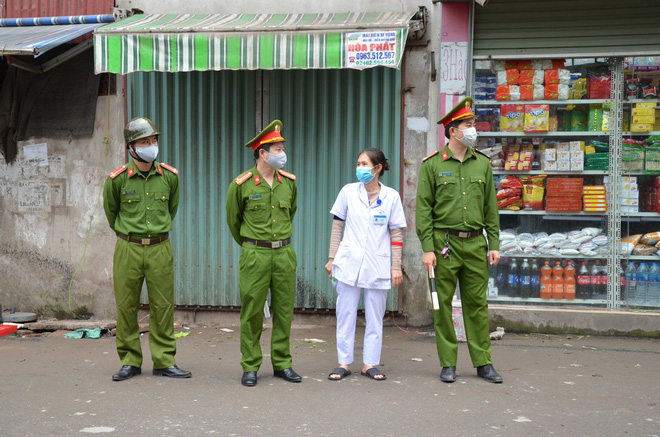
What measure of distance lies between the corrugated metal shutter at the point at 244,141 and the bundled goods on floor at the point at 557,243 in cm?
144

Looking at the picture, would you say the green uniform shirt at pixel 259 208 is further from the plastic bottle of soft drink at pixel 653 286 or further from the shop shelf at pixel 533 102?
the plastic bottle of soft drink at pixel 653 286

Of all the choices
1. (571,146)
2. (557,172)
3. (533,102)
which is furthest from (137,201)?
(571,146)

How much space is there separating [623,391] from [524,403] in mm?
925

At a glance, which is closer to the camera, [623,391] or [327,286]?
[623,391]

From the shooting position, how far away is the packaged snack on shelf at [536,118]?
7613 millimetres

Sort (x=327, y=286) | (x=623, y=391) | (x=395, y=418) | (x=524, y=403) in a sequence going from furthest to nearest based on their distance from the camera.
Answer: (x=327, y=286) < (x=623, y=391) < (x=524, y=403) < (x=395, y=418)

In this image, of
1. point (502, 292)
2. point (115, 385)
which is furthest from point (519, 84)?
point (115, 385)

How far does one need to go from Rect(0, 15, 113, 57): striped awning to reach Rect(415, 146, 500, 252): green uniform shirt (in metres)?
4.07

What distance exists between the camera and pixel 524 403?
16.3ft

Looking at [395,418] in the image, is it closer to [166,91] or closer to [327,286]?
[327,286]

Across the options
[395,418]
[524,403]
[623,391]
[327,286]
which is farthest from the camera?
[327,286]

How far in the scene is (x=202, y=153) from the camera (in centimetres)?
795

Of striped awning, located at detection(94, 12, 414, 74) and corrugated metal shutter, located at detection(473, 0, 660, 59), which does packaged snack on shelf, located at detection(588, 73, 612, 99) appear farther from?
striped awning, located at detection(94, 12, 414, 74)

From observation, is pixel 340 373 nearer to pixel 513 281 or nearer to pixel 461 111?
pixel 461 111
